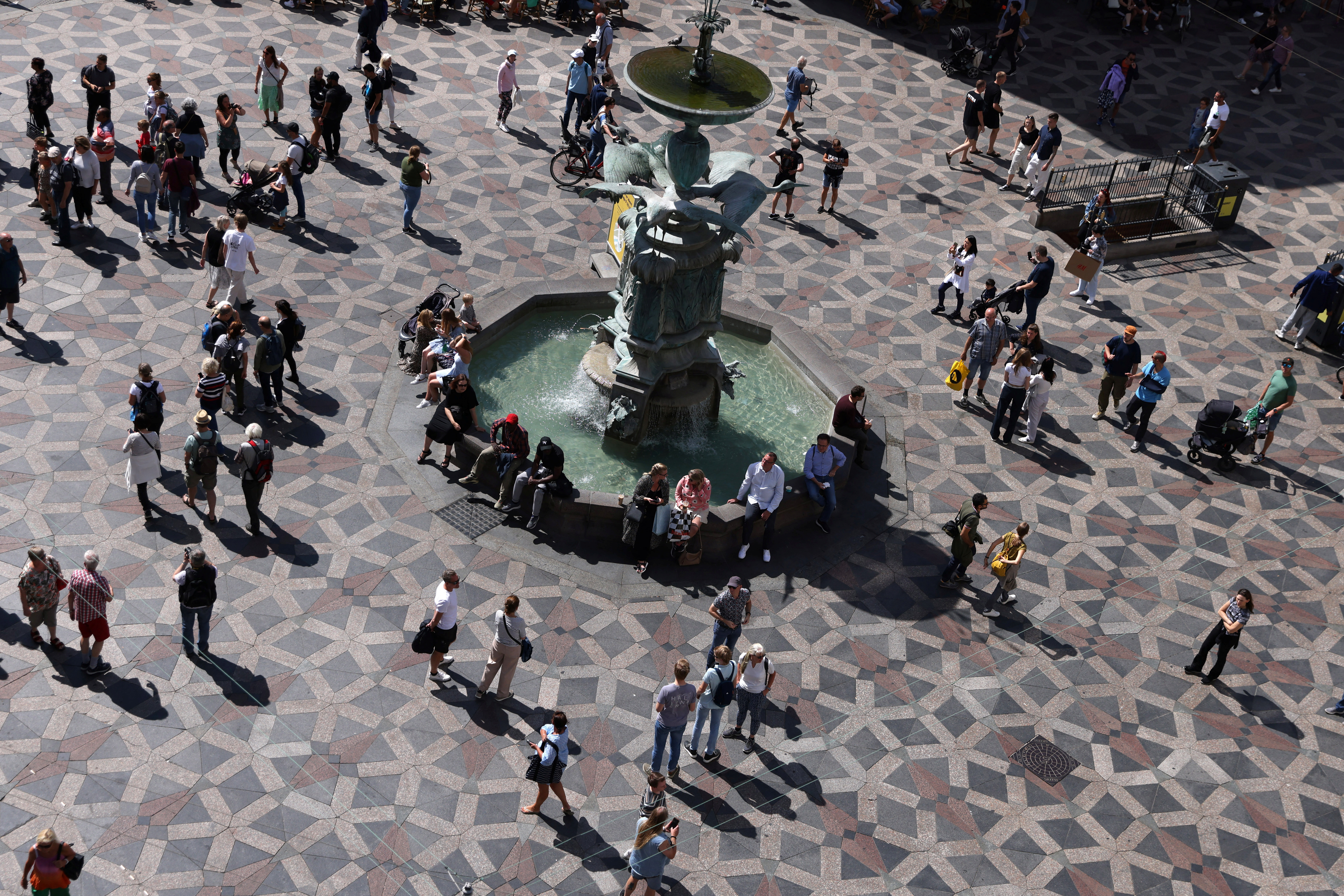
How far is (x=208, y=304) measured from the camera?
18875 mm

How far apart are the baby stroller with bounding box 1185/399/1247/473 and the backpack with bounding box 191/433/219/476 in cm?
1329

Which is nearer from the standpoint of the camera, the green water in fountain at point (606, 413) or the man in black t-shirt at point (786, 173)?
the green water in fountain at point (606, 413)

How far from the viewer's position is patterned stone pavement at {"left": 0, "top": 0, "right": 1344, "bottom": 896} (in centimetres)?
1237

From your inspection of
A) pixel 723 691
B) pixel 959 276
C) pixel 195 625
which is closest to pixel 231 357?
pixel 195 625

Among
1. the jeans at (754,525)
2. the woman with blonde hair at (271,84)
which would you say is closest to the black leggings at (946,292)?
the jeans at (754,525)

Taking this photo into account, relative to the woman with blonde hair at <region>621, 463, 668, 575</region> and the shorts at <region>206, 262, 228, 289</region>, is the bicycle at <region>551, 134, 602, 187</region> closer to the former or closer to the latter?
the shorts at <region>206, 262, 228, 289</region>

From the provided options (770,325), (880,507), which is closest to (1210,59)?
(770,325)

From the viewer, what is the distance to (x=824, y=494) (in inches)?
647

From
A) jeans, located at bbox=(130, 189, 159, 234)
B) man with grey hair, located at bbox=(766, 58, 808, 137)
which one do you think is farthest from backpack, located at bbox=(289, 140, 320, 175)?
man with grey hair, located at bbox=(766, 58, 808, 137)

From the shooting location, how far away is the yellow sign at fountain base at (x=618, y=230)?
58.9ft

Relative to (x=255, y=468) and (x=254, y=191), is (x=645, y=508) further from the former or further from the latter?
(x=254, y=191)

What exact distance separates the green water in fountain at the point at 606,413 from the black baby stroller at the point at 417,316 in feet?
2.88

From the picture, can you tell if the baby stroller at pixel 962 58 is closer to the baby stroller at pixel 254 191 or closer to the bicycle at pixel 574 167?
the bicycle at pixel 574 167

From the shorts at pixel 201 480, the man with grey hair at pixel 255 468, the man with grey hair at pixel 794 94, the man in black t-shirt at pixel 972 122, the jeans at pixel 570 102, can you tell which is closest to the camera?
the man with grey hair at pixel 255 468
